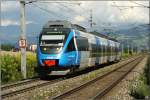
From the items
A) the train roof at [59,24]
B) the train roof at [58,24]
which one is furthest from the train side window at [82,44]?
the train roof at [58,24]

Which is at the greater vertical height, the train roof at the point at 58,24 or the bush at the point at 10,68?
the train roof at the point at 58,24

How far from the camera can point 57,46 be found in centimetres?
2823

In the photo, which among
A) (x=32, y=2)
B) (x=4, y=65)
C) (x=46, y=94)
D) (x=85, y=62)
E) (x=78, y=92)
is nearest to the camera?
(x=46, y=94)

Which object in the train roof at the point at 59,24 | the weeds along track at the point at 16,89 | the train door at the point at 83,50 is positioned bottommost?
the weeds along track at the point at 16,89

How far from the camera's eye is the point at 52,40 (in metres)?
28.4

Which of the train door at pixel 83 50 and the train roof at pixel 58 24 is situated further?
the train door at pixel 83 50

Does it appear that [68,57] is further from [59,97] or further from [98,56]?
[98,56]

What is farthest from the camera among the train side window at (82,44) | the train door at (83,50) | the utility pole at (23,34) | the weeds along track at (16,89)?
the train door at (83,50)

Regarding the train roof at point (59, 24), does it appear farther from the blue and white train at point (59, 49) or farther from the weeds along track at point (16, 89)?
the weeds along track at point (16, 89)

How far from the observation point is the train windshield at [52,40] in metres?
28.2

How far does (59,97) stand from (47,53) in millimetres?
10231

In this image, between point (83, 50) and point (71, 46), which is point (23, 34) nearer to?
point (71, 46)

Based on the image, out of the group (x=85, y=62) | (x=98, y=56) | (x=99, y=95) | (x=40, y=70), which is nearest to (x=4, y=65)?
(x=40, y=70)

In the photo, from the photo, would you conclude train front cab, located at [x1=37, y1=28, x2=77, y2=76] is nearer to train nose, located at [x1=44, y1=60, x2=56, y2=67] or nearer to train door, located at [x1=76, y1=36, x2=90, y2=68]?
train nose, located at [x1=44, y1=60, x2=56, y2=67]
